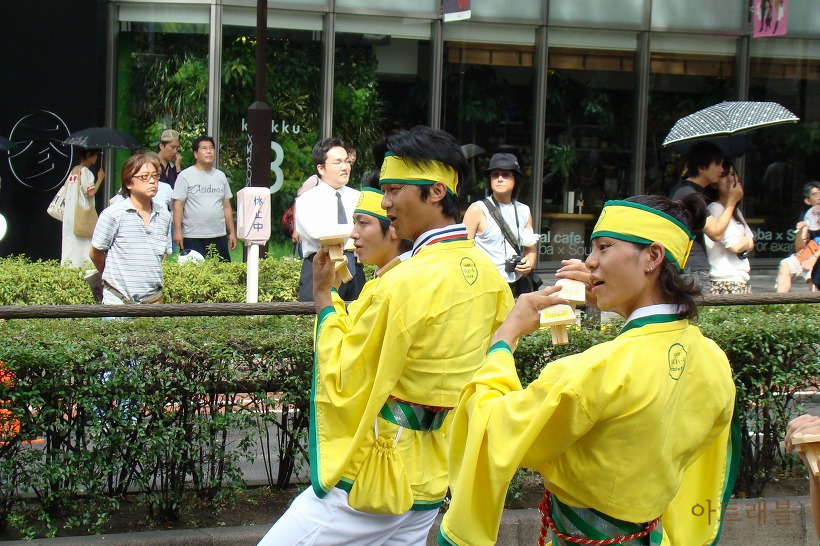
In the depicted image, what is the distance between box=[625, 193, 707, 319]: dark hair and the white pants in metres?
1.26

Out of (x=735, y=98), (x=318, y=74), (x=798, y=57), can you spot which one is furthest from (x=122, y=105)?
(x=798, y=57)

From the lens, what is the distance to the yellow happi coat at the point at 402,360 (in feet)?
11.6

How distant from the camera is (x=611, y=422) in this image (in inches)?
111

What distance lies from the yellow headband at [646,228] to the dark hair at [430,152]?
0.92 metres

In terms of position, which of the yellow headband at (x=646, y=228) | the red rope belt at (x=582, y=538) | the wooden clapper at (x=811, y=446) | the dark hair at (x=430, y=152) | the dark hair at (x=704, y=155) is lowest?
the red rope belt at (x=582, y=538)

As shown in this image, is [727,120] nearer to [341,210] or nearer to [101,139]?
[341,210]

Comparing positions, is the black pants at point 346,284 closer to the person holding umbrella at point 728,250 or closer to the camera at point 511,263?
the camera at point 511,263

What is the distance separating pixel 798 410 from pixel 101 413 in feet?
11.7

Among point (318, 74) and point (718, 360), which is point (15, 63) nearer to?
point (318, 74)

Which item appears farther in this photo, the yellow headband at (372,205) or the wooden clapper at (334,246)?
→ the yellow headband at (372,205)

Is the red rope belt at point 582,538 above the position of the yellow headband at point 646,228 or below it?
below

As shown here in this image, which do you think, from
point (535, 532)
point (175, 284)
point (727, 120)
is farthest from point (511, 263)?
point (535, 532)

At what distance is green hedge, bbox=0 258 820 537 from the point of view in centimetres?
487

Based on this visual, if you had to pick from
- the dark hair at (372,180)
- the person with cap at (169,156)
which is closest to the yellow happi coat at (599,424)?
the dark hair at (372,180)
